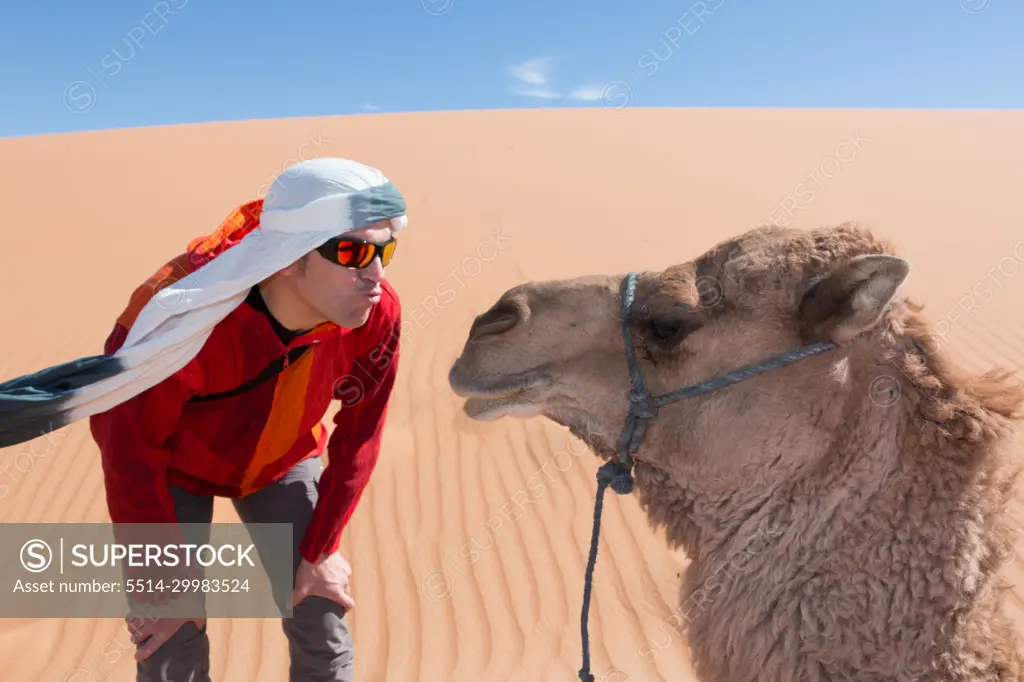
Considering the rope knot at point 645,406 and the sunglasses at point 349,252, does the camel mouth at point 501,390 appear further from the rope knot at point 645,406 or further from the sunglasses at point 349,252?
the sunglasses at point 349,252

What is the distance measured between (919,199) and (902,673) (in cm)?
1978

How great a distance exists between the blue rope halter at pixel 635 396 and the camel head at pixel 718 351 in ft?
0.07

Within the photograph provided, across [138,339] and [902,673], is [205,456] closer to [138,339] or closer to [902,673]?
[138,339]

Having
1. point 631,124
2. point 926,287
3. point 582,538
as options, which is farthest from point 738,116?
point 582,538

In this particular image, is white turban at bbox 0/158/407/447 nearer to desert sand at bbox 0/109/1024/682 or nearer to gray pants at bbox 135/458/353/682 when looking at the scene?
gray pants at bbox 135/458/353/682

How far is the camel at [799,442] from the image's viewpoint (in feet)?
5.74

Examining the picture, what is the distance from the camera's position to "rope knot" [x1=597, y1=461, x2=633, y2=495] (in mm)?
2131

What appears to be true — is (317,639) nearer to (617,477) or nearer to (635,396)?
(617,477)

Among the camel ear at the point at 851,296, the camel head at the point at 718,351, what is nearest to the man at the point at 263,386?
the camel head at the point at 718,351

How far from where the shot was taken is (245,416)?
241cm

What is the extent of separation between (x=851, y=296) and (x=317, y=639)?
6.95 ft

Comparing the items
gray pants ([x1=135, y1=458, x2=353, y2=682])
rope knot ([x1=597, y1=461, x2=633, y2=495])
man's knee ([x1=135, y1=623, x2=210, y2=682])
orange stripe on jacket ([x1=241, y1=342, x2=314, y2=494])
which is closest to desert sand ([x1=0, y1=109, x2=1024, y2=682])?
gray pants ([x1=135, y1=458, x2=353, y2=682])

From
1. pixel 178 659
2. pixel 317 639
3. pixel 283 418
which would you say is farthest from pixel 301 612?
pixel 283 418

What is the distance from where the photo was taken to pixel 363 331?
2.57 metres
